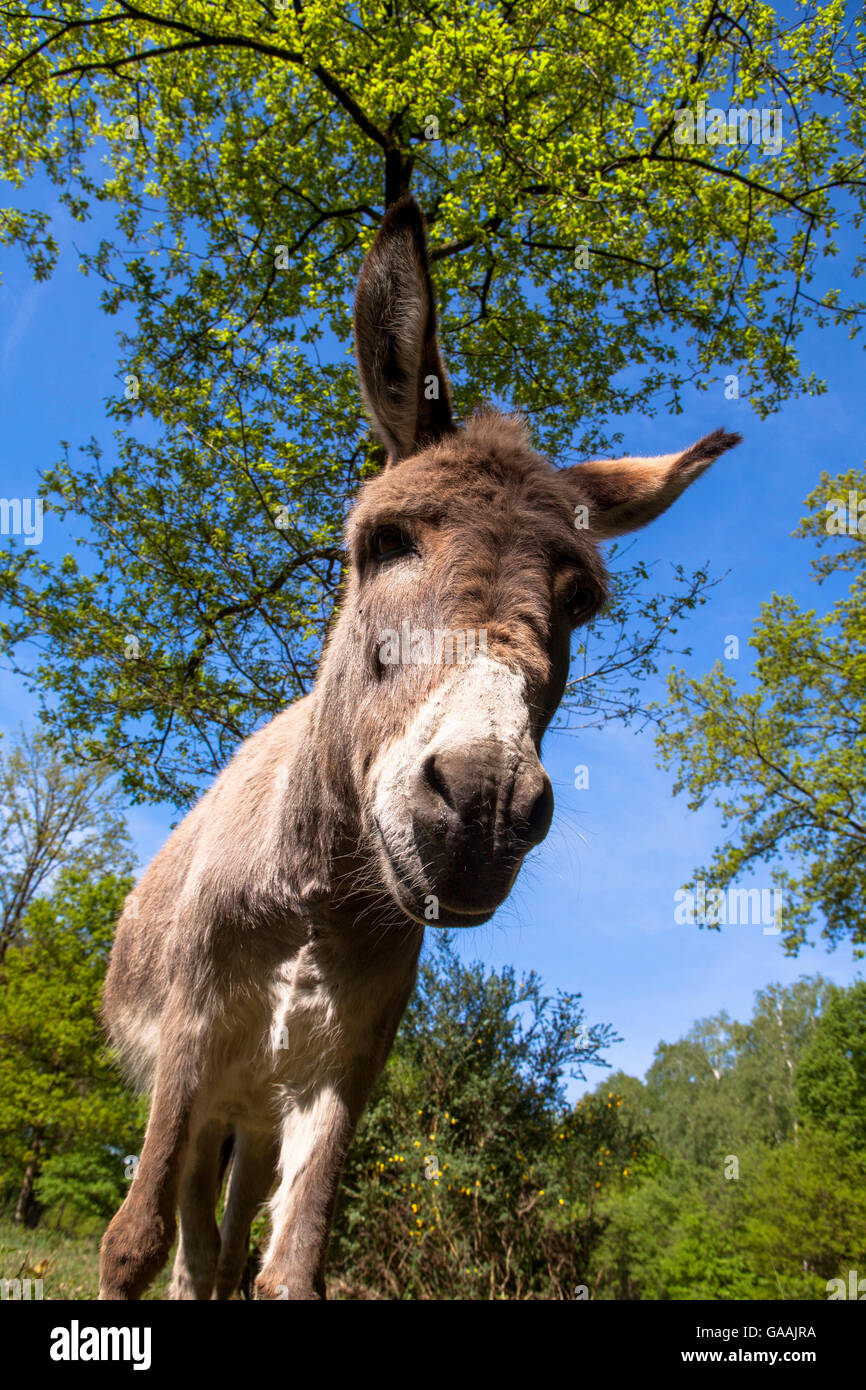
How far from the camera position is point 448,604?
233cm

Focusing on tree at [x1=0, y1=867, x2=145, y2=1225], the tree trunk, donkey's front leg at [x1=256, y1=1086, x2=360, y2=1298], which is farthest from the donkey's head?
the tree trunk

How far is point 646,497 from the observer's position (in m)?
3.50

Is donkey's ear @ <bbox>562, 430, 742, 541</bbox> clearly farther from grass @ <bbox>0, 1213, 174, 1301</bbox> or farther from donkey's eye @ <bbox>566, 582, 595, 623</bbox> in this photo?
grass @ <bbox>0, 1213, 174, 1301</bbox>

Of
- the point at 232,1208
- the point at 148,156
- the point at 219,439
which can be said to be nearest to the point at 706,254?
the point at 219,439

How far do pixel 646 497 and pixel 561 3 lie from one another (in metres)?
10.2

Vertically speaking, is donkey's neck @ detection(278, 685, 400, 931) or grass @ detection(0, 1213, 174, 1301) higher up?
donkey's neck @ detection(278, 685, 400, 931)

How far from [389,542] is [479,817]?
1320mm

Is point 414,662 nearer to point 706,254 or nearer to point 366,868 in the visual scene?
point 366,868

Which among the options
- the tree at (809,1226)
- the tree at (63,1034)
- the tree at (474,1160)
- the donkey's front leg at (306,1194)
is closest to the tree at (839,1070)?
the tree at (809,1226)

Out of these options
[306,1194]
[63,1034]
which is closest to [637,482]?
[306,1194]

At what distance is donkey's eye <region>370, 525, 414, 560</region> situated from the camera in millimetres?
2689

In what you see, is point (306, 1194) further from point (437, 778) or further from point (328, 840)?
point (437, 778)

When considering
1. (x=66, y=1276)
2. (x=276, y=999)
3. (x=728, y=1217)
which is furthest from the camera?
(x=728, y=1217)
